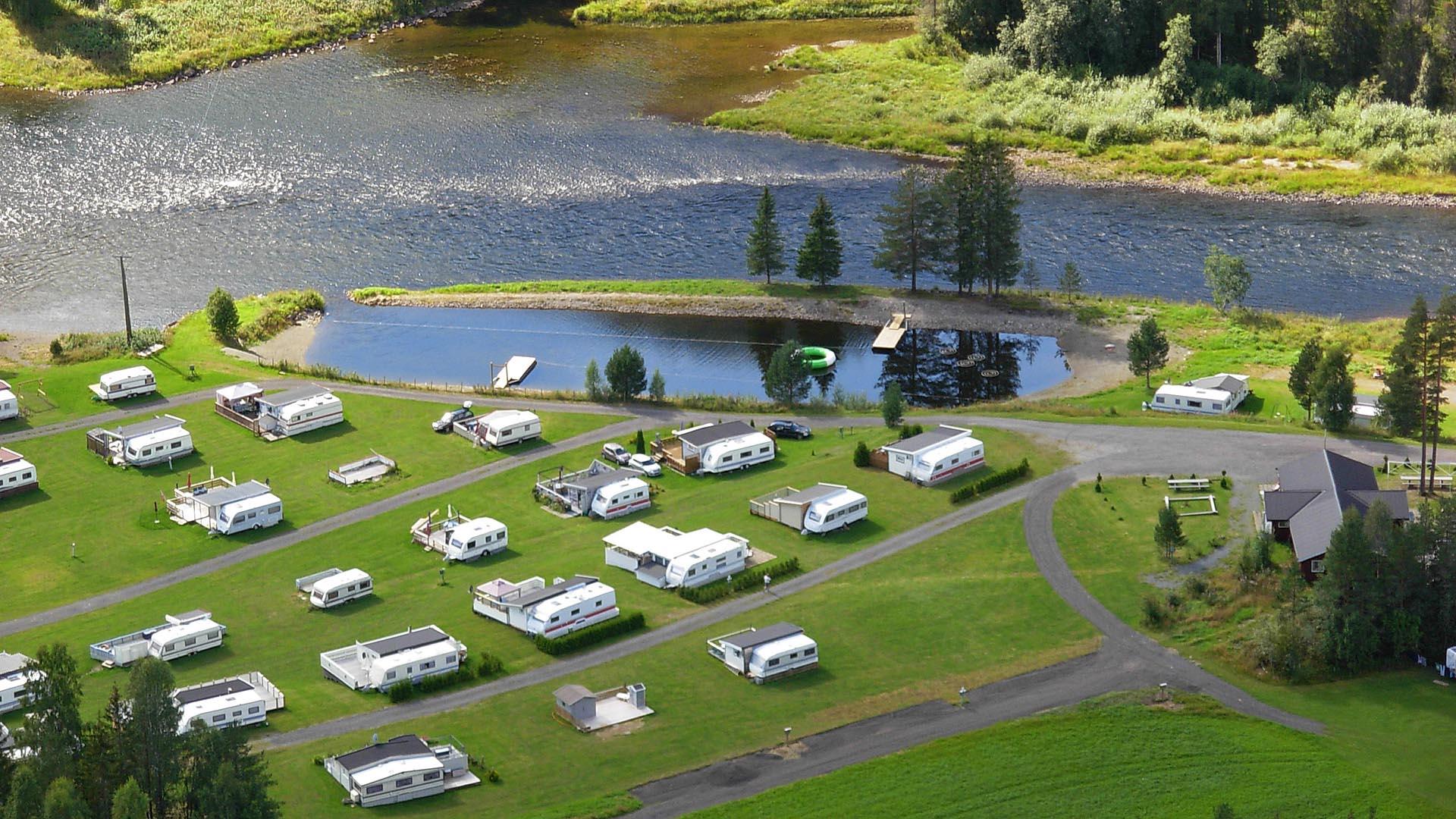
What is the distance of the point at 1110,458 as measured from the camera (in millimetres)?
87875

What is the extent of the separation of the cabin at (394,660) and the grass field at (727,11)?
131 m

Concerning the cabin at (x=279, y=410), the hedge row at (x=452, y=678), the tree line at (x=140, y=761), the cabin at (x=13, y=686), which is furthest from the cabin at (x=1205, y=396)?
the cabin at (x=13, y=686)

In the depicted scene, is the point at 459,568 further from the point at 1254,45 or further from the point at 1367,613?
the point at 1254,45

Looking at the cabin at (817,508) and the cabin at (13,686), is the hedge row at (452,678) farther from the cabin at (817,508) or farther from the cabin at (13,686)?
the cabin at (817,508)

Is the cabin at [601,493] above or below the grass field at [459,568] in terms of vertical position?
above

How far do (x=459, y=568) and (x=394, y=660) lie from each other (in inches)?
450

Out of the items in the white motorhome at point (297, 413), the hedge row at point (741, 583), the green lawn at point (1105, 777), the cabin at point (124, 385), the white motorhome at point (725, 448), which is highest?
the cabin at point (124, 385)

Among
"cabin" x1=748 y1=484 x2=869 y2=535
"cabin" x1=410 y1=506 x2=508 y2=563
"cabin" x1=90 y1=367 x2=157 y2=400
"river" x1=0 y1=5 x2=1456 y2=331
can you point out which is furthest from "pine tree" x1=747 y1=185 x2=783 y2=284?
"cabin" x1=410 y1=506 x2=508 y2=563

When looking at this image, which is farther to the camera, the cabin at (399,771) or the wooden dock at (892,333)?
the wooden dock at (892,333)

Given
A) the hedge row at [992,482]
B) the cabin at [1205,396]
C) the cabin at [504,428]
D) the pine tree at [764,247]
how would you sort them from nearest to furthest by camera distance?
the hedge row at [992,482] → the cabin at [504,428] → the cabin at [1205,396] → the pine tree at [764,247]

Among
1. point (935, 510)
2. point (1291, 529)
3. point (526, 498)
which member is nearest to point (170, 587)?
point (526, 498)

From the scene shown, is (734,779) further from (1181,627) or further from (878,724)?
(1181,627)

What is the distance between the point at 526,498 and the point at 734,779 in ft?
91.4

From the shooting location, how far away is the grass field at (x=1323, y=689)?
63406 millimetres
